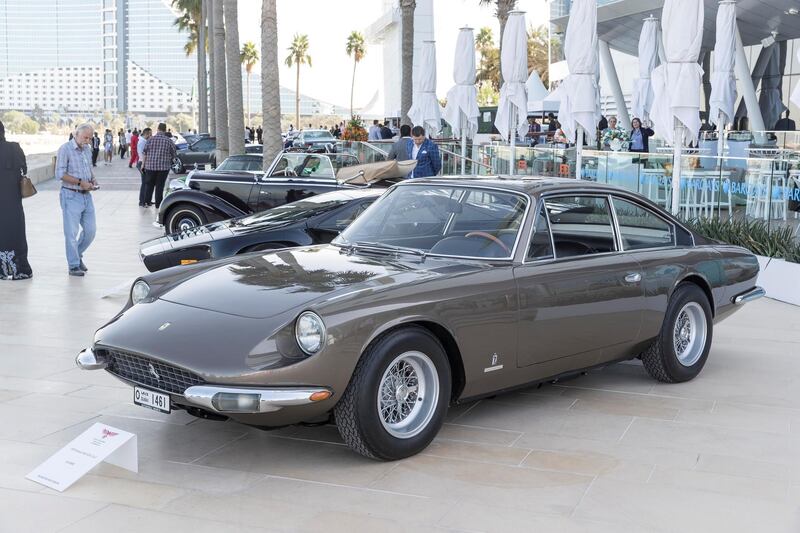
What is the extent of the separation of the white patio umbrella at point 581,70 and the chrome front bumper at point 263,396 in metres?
11.7

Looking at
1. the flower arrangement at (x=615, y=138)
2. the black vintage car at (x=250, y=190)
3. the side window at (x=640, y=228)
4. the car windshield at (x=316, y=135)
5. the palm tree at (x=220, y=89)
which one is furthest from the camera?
the car windshield at (x=316, y=135)

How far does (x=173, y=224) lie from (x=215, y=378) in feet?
33.6

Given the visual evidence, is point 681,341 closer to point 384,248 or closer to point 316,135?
point 384,248

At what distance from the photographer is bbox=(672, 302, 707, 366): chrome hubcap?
7082 mm

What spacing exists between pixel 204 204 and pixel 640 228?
8.82 m

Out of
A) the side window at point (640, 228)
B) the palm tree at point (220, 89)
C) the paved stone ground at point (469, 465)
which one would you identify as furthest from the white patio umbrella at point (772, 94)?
the side window at point (640, 228)

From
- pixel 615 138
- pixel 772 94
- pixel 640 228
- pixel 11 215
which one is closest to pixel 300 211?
pixel 11 215

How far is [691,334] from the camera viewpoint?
A: 283 inches

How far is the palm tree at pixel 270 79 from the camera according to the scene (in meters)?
19.1

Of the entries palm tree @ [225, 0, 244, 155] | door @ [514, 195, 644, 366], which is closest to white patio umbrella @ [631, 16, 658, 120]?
palm tree @ [225, 0, 244, 155]

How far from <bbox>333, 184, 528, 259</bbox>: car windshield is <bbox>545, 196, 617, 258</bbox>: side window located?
0.30 metres

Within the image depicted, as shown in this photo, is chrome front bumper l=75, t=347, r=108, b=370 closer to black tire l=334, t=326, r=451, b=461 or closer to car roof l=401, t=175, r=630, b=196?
black tire l=334, t=326, r=451, b=461

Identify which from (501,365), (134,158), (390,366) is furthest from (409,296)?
(134,158)

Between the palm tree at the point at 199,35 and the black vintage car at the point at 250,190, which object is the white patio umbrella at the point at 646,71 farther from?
the palm tree at the point at 199,35
